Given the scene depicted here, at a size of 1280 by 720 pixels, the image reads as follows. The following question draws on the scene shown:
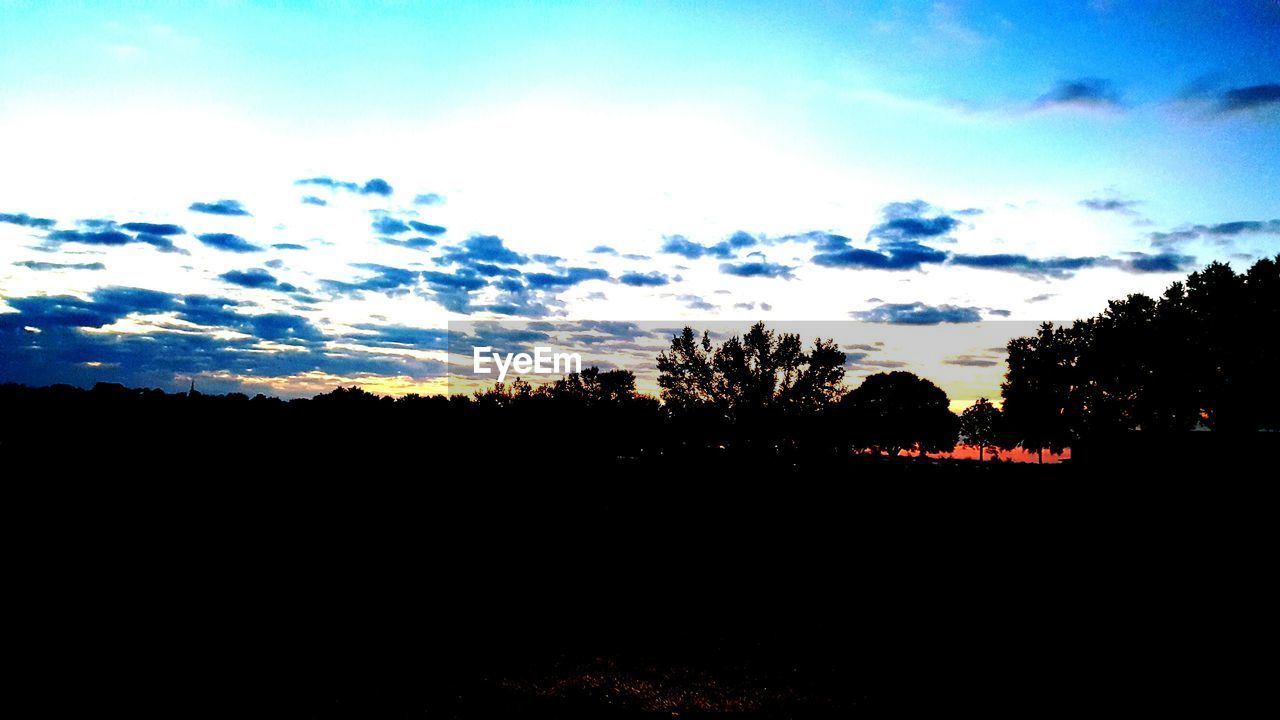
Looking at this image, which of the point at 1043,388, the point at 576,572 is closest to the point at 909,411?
the point at 1043,388

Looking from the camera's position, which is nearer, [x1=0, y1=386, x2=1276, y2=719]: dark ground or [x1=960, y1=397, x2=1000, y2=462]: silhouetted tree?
[x1=0, y1=386, x2=1276, y2=719]: dark ground

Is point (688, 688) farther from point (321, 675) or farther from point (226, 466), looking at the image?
point (226, 466)

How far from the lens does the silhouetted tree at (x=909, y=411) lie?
217 feet

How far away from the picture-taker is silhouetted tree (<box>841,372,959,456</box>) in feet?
217

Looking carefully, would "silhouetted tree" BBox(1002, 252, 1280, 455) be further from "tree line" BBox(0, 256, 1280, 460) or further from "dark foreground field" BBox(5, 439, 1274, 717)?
"dark foreground field" BBox(5, 439, 1274, 717)

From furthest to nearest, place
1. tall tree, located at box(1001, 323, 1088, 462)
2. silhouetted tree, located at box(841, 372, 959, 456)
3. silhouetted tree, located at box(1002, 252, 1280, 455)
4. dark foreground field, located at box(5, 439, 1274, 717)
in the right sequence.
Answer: silhouetted tree, located at box(841, 372, 959, 456), tall tree, located at box(1001, 323, 1088, 462), silhouetted tree, located at box(1002, 252, 1280, 455), dark foreground field, located at box(5, 439, 1274, 717)

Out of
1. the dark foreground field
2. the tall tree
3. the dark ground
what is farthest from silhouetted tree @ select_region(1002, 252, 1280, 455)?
the dark foreground field

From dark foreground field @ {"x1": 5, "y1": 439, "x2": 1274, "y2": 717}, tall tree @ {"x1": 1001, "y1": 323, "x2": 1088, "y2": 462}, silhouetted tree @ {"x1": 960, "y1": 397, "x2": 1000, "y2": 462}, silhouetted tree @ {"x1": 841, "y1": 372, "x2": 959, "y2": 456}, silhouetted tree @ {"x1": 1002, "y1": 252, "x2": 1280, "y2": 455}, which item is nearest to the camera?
dark foreground field @ {"x1": 5, "y1": 439, "x2": 1274, "y2": 717}

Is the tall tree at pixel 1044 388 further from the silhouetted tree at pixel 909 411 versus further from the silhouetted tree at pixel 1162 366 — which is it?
the silhouetted tree at pixel 909 411

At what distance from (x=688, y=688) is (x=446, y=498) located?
7.21 meters

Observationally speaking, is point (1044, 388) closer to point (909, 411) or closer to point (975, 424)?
point (909, 411)

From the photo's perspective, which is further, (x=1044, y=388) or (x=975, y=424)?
(x=975, y=424)

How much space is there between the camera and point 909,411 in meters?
67.7

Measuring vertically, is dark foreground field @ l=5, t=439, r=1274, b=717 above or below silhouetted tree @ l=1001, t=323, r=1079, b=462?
below
